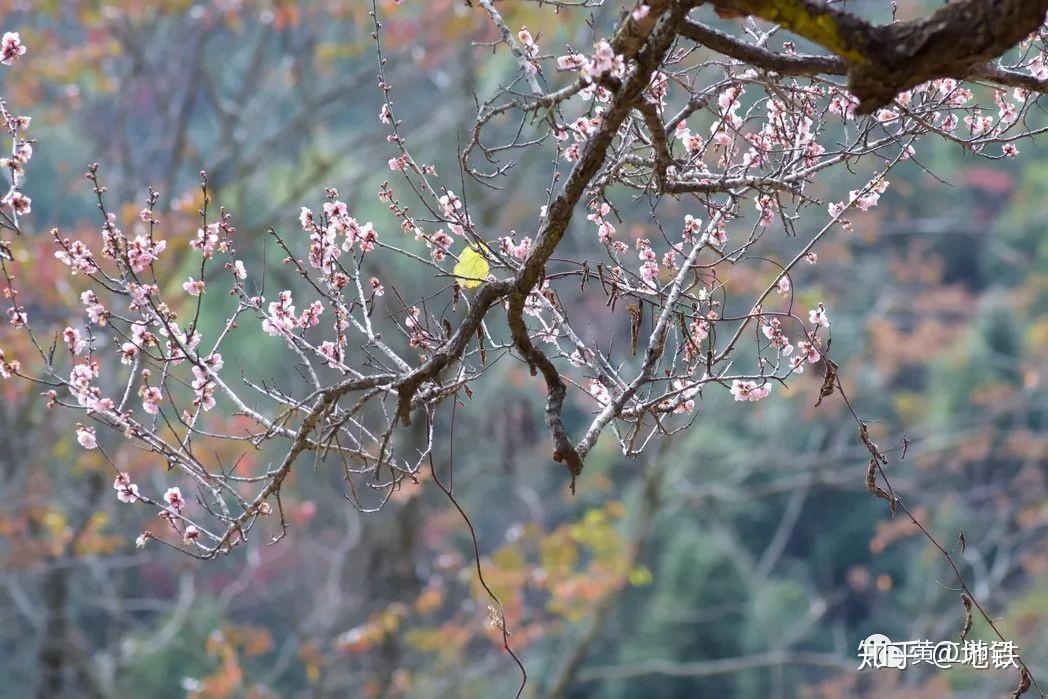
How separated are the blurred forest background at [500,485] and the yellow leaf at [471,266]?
436 cm

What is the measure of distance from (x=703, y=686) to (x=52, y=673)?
6.27 metres

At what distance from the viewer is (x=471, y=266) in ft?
8.84

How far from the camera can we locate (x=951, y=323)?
37.3 feet

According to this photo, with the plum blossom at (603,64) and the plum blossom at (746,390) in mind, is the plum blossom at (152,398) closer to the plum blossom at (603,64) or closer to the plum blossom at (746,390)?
the plum blossom at (603,64)

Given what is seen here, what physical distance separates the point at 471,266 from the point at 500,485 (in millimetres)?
10193

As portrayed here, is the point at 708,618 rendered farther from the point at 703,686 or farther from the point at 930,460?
the point at 930,460

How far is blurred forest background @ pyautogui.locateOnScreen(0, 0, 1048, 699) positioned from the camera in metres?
7.86

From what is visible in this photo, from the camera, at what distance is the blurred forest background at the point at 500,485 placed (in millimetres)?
7863

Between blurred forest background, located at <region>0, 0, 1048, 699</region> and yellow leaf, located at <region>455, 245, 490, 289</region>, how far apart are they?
14.3 ft

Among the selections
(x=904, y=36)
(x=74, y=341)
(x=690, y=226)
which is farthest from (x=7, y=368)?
A: (x=904, y=36)

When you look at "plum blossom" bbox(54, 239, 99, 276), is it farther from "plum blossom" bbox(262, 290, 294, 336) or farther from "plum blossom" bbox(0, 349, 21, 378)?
"plum blossom" bbox(262, 290, 294, 336)

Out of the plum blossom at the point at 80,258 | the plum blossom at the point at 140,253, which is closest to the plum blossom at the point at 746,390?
the plum blossom at the point at 140,253

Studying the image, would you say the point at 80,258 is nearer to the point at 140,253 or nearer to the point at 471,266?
the point at 140,253

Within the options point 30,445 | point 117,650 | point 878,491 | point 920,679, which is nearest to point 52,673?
point 117,650
